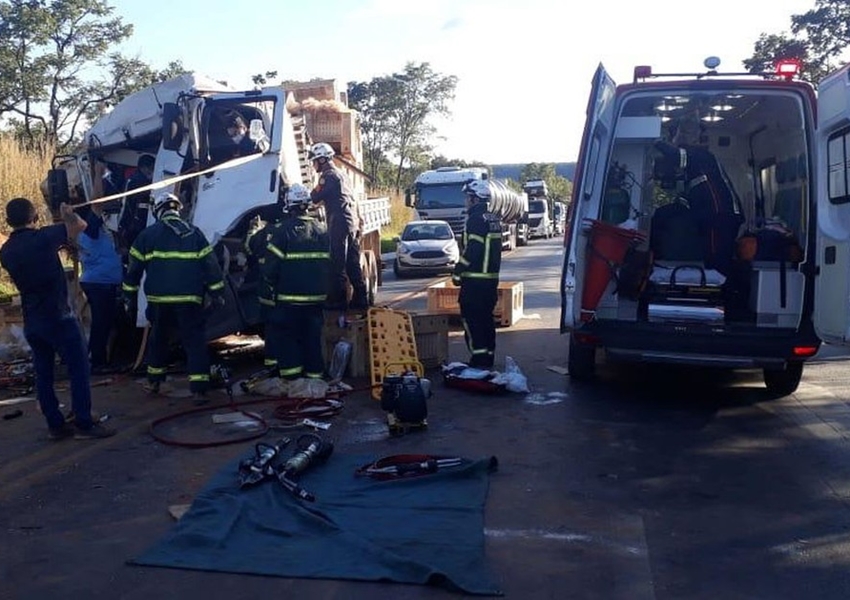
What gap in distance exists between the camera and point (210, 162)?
9680mm

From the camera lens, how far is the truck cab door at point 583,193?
7.77 metres

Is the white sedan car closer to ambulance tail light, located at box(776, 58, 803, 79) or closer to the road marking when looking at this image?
ambulance tail light, located at box(776, 58, 803, 79)

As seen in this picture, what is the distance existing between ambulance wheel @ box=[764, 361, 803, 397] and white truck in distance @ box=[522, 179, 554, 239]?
3713cm

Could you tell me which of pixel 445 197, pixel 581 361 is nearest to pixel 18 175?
pixel 445 197

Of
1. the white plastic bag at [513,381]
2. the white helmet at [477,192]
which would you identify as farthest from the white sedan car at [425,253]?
the white plastic bag at [513,381]

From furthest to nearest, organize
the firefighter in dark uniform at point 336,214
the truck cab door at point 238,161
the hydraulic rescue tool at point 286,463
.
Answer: the firefighter in dark uniform at point 336,214 → the truck cab door at point 238,161 → the hydraulic rescue tool at point 286,463

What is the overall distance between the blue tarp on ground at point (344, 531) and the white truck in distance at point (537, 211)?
40215 mm

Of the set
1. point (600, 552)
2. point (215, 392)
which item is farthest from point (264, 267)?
point (600, 552)

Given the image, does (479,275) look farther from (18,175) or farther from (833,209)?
(18,175)

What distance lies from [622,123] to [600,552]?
4.52 metres

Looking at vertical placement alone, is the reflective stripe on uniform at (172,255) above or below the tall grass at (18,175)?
below

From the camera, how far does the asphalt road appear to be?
14.6 ft

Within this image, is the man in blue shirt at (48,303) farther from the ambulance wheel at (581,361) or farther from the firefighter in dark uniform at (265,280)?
the ambulance wheel at (581,361)

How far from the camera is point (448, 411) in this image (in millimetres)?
8016
